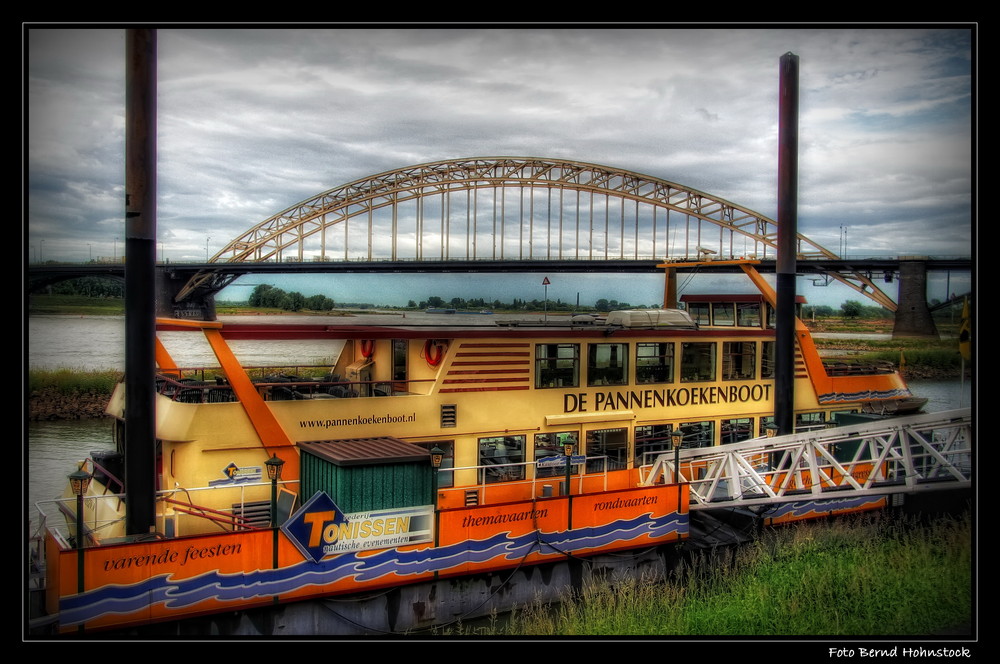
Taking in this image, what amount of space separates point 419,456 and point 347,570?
1.49 m

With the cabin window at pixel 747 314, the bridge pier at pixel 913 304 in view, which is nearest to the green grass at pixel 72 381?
the cabin window at pixel 747 314

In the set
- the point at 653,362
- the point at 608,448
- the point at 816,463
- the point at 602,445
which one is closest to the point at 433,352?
the point at 602,445

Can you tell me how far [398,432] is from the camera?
10.7 m

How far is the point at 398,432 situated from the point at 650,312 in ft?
15.3

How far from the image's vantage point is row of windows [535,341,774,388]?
38.5 ft

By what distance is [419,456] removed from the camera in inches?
373

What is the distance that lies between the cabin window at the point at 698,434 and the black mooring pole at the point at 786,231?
3.88 feet

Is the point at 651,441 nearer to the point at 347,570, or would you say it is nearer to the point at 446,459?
the point at 446,459

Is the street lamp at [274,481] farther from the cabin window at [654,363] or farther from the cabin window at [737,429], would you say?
the cabin window at [737,429]

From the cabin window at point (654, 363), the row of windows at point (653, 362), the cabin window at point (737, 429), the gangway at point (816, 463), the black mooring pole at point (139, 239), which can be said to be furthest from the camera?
the cabin window at point (737, 429)

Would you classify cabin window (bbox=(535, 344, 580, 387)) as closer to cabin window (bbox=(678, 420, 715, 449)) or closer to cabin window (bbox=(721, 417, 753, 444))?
cabin window (bbox=(678, 420, 715, 449))

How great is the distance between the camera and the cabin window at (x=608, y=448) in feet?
39.7


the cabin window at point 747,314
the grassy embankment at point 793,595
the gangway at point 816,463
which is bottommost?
the grassy embankment at point 793,595
